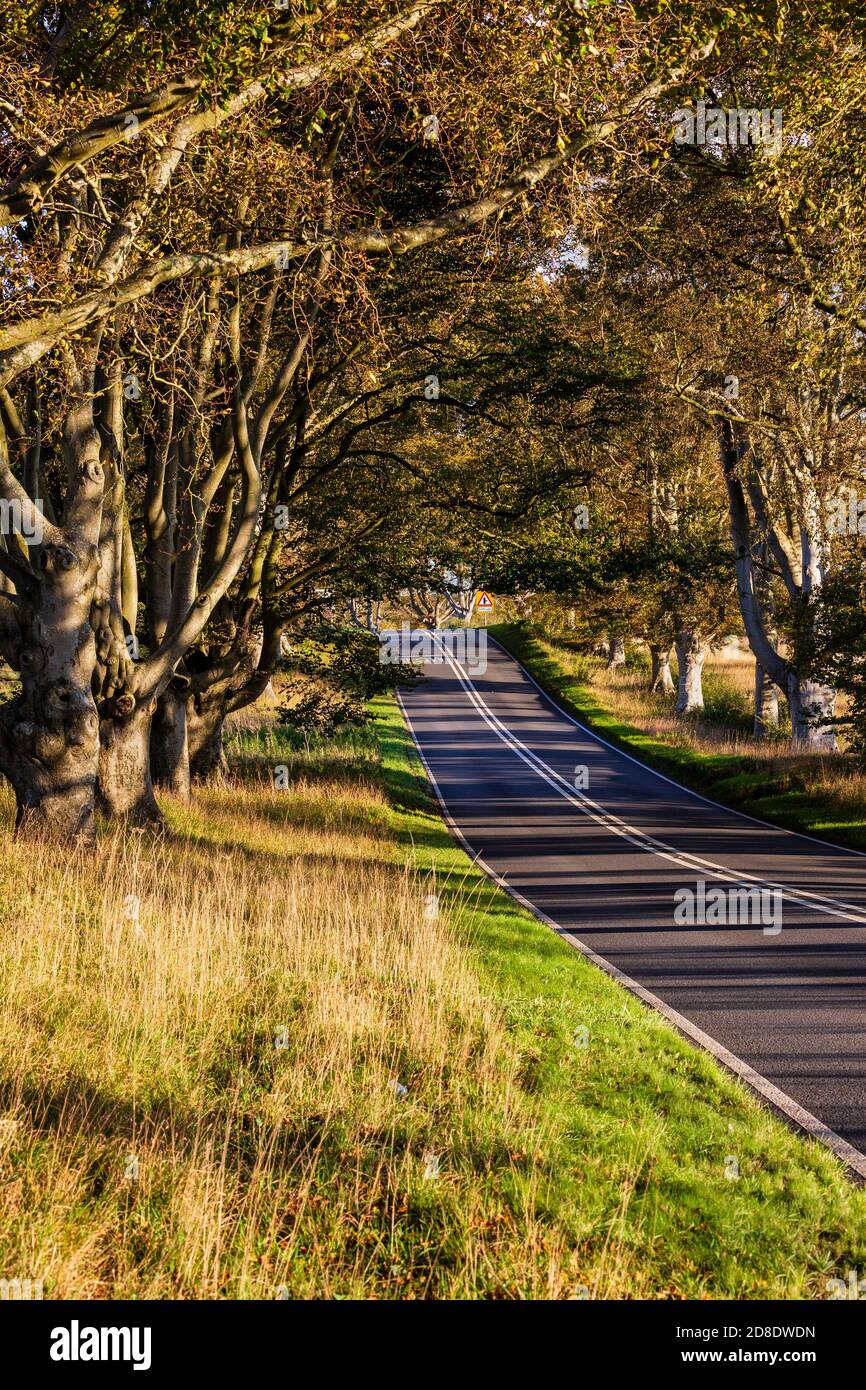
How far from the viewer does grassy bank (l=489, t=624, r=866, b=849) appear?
78.9 feet

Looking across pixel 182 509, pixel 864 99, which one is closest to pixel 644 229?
pixel 864 99

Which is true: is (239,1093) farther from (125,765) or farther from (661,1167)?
(125,765)

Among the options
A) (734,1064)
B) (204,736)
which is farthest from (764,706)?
(734,1064)

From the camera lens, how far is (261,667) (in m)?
19.3

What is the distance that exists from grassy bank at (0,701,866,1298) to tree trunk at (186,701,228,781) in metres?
10.2

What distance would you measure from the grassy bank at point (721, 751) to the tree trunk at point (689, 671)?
0.64m

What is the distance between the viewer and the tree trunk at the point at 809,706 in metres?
27.8

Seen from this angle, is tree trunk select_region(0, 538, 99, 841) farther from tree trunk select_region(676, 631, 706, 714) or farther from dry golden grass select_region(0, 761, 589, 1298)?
tree trunk select_region(676, 631, 706, 714)

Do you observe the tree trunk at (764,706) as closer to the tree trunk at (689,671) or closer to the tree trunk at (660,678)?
the tree trunk at (689,671)

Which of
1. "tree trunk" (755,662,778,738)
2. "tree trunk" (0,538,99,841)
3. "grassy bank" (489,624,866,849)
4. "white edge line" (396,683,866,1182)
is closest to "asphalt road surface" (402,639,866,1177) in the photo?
"white edge line" (396,683,866,1182)

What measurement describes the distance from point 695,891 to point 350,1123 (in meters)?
10.5

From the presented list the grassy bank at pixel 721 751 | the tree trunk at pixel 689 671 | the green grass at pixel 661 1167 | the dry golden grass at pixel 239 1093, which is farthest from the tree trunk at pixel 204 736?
the tree trunk at pixel 689 671

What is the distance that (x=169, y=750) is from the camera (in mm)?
17891

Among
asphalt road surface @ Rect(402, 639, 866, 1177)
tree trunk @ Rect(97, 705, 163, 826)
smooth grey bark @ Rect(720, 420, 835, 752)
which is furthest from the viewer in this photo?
smooth grey bark @ Rect(720, 420, 835, 752)
